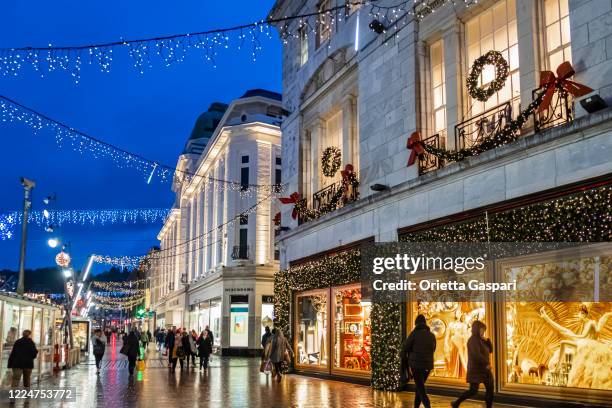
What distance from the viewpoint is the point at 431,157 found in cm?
1557

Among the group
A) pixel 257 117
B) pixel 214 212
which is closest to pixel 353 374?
pixel 257 117

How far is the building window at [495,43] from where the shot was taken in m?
13.6

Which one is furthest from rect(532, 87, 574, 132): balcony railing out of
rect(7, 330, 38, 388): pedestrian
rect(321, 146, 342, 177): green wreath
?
rect(7, 330, 38, 388): pedestrian

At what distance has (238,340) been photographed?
128ft

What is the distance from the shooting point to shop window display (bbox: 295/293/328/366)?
20.5 m

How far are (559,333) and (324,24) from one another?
45.3ft

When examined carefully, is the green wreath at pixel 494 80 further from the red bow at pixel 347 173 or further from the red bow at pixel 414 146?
the red bow at pixel 347 173

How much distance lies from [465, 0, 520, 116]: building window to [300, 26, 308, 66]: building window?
9694 mm

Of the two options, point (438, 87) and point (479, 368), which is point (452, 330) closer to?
point (479, 368)

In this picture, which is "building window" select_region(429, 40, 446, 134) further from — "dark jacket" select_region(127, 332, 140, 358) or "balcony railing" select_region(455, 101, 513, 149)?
"dark jacket" select_region(127, 332, 140, 358)

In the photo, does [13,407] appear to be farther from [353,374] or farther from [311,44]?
[311,44]

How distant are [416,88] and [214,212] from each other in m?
32.8

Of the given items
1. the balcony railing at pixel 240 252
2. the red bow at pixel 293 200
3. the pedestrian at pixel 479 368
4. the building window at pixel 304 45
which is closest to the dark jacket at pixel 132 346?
the red bow at pixel 293 200

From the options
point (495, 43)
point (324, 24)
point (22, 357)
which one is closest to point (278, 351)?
point (22, 357)
